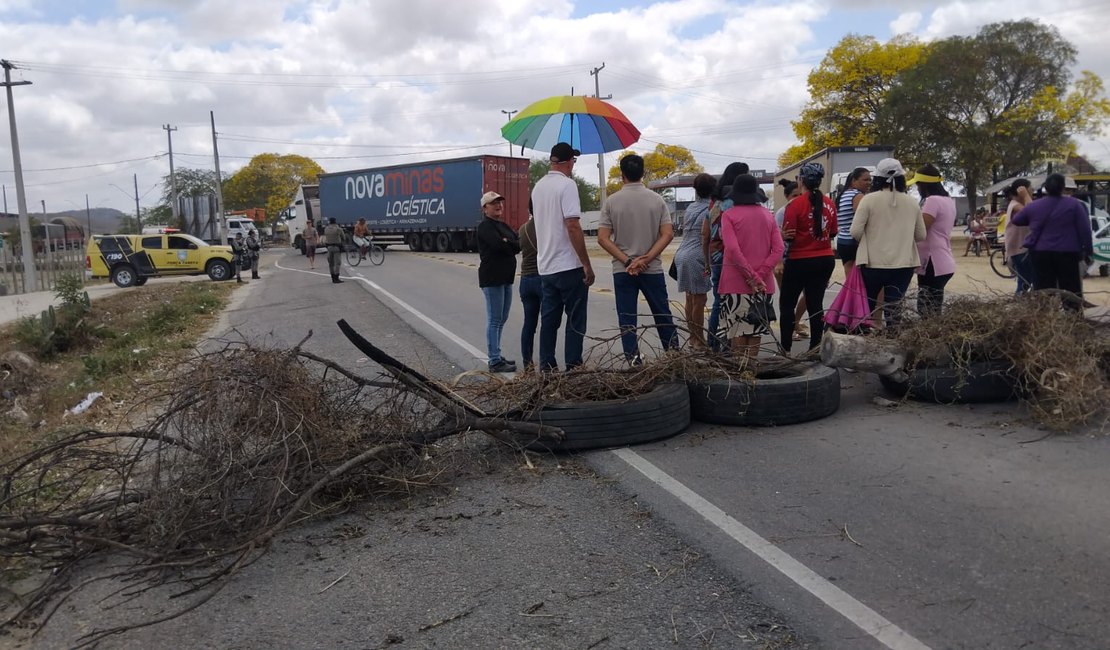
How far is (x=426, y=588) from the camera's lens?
11.5 ft

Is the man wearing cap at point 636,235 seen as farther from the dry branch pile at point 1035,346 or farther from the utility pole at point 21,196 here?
the utility pole at point 21,196

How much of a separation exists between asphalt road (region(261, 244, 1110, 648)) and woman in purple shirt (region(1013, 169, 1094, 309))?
2.69 meters

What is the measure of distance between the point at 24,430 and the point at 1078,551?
320 inches

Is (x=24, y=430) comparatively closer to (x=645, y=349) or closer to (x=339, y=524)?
(x=339, y=524)

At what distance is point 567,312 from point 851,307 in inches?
100

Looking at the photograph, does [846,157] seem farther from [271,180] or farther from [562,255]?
[271,180]

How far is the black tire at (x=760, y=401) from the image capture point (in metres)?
5.54

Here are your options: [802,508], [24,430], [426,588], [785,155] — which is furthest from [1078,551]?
[785,155]

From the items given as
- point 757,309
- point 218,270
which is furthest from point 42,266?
point 757,309

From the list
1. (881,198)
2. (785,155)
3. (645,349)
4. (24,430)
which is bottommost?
(24,430)

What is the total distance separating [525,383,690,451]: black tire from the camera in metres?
5.07

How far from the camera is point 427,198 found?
3919 cm

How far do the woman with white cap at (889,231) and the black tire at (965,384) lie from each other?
1028 millimetres

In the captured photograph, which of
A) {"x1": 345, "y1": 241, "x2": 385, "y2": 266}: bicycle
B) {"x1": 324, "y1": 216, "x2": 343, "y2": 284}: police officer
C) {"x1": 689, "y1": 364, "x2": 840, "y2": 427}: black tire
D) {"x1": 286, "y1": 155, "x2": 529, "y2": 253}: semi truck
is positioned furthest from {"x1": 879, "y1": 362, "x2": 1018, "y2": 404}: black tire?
{"x1": 286, "y1": 155, "x2": 529, "y2": 253}: semi truck
